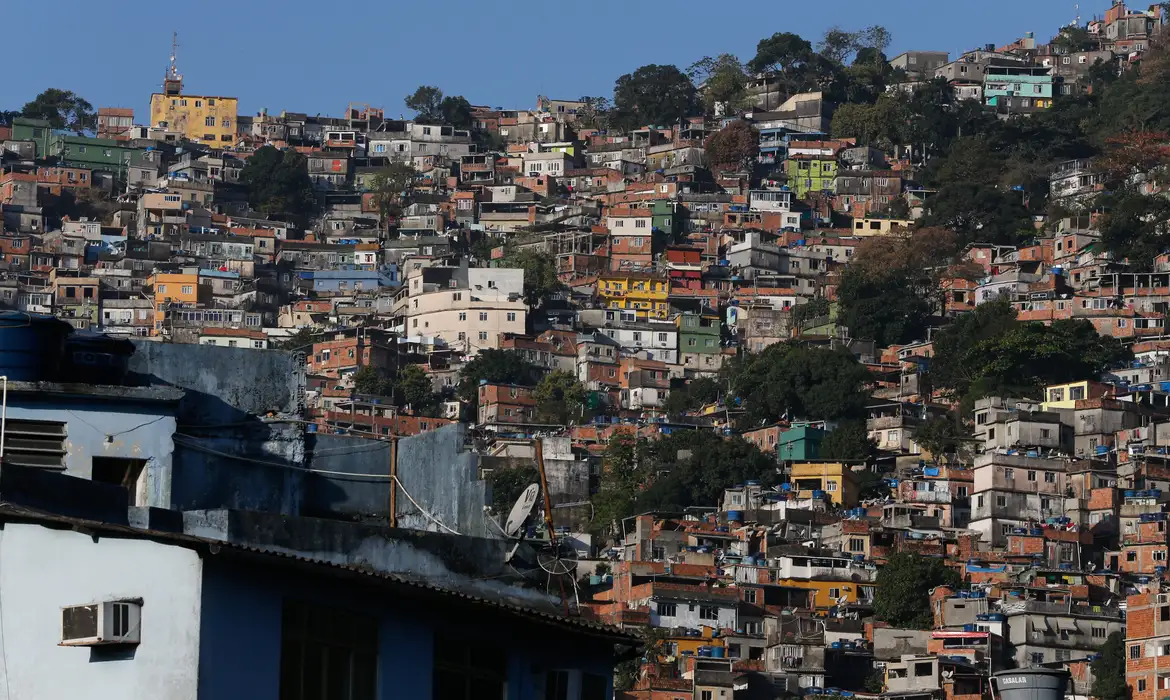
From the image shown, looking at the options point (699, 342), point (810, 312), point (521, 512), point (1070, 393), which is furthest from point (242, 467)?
point (699, 342)

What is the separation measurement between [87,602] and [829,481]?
2771 inches

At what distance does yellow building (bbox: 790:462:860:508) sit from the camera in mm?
78812

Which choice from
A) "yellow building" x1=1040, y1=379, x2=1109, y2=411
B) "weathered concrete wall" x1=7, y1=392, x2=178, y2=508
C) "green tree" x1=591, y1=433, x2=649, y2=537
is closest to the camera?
"weathered concrete wall" x1=7, y1=392, x2=178, y2=508

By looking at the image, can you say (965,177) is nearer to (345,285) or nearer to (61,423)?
(345,285)

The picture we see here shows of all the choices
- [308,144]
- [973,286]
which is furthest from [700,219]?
[308,144]

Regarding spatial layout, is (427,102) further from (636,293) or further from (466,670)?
(466,670)

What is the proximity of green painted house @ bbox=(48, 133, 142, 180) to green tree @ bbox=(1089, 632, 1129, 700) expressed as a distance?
248 feet

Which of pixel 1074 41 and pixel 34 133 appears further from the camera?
pixel 1074 41

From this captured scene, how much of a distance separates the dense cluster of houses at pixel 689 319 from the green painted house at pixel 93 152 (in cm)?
20

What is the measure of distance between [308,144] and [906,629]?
2955 inches

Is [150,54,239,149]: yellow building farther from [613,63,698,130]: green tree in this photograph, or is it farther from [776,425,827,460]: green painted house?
→ [776,425,827,460]: green painted house

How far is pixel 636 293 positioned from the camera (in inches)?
4097

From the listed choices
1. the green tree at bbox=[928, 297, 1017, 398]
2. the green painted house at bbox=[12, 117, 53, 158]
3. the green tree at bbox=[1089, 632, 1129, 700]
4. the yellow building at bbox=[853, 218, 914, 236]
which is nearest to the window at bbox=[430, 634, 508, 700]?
the green tree at bbox=[1089, 632, 1129, 700]

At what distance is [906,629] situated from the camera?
63656 millimetres
